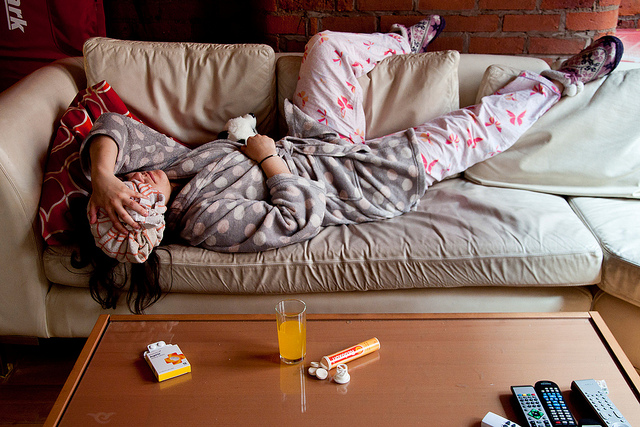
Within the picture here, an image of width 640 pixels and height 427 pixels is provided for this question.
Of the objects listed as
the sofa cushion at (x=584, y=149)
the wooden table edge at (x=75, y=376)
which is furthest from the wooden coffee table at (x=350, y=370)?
the sofa cushion at (x=584, y=149)

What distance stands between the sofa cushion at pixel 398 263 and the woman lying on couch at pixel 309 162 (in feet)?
0.19

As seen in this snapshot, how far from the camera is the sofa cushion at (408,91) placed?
1.77 meters

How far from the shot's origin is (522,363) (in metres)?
0.96

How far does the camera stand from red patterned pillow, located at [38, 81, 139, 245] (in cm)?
135

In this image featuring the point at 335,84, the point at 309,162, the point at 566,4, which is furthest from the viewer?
the point at 566,4

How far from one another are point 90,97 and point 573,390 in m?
1.49

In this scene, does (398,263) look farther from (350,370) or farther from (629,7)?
(629,7)

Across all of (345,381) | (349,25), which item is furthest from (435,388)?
(349,25)

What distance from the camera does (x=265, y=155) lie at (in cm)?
153

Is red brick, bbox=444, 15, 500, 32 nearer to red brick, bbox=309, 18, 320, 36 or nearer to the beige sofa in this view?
red brick, bbox=309, 18, 320, 36

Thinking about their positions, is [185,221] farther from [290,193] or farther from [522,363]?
[522,363]

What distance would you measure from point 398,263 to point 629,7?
175 centimetres

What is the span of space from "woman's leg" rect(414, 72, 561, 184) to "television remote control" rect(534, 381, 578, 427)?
86cm

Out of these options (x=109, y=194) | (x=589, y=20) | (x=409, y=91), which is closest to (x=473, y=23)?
(x=589, y=20)
